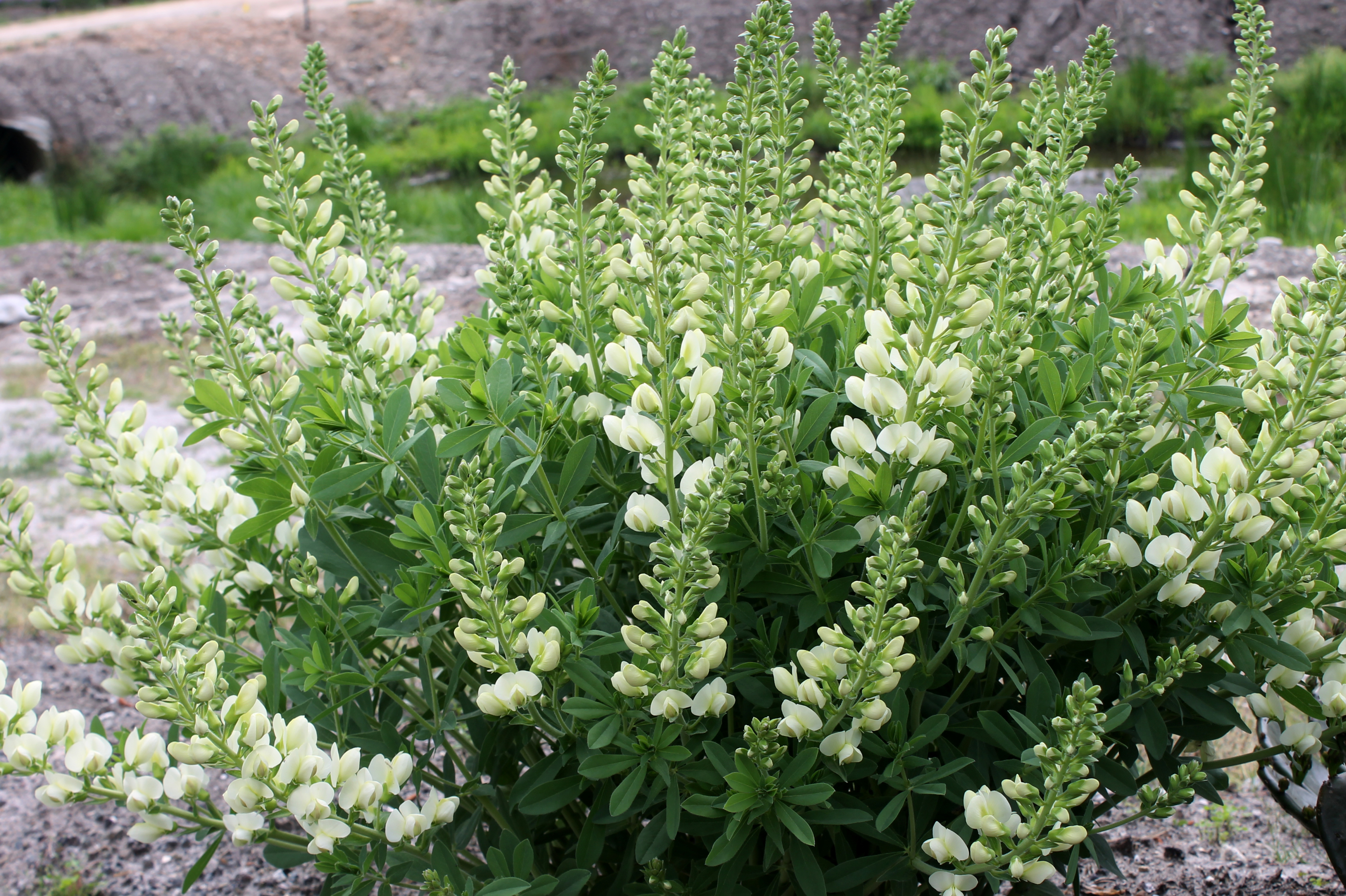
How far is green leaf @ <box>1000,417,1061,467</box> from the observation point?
4.45 feet

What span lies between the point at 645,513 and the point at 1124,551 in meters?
0.63

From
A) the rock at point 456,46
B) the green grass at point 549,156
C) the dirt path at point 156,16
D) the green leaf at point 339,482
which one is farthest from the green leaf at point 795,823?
the dirt path at point 156,16

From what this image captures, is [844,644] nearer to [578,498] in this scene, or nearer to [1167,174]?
[578,498]

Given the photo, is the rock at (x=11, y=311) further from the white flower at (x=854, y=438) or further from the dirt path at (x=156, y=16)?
the dirt path at (x=156, y=16)

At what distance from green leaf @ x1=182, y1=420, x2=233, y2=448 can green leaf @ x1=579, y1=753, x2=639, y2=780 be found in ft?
2.46

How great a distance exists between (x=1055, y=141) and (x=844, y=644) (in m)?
0.93

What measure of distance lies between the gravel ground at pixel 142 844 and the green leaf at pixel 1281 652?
109cm

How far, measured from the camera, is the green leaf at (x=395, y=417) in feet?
4.88

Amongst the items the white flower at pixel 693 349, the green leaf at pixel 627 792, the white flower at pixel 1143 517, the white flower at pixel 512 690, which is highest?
the white flower at pixel 693 349

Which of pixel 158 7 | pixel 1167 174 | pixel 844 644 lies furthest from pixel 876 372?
pixel 158 7

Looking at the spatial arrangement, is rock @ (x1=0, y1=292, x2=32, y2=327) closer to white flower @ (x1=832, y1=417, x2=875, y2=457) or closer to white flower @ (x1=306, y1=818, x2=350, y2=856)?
white flower @ (x1=306, y1=818, x2=350, y2=856)

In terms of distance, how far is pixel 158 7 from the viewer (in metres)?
18.4

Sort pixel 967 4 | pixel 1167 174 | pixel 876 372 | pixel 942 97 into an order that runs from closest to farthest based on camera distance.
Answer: pixel 876 372, pixel 1167 174, pixel 942 97, pixel 967 4

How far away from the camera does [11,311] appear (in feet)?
22.5
